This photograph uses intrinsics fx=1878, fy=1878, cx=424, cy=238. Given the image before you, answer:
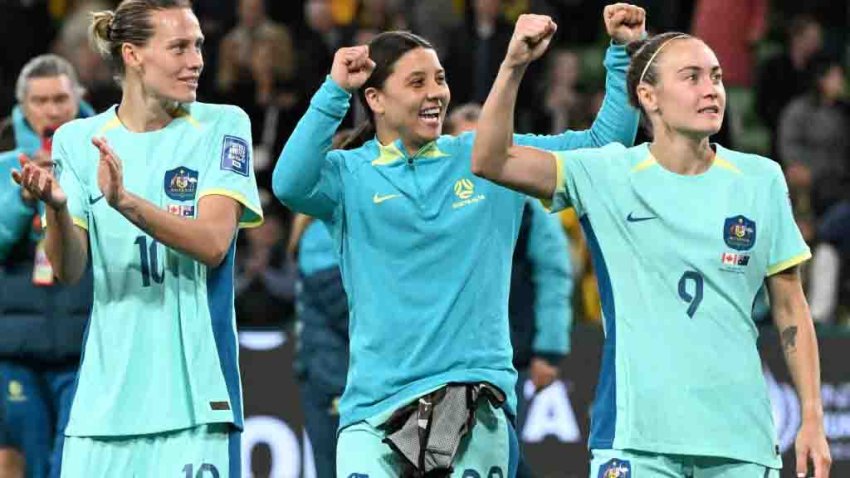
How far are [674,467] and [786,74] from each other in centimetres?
1110

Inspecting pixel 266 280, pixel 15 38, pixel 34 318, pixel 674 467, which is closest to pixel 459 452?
pixel 674 467


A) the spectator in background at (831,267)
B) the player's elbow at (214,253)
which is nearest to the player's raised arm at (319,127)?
the player's elbow at (214,253)

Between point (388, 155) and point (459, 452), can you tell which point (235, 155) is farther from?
point (459, 452)

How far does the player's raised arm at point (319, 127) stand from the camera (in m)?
6.24

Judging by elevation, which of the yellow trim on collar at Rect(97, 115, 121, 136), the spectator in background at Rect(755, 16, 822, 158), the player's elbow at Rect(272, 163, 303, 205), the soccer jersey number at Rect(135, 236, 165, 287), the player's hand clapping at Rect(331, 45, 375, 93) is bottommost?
the soccer jersey number at Rect(135, 236, 165, 287)

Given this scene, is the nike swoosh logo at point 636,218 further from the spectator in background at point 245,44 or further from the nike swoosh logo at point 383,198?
the spectator in background at point 245,44

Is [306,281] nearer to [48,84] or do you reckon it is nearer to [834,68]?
[48,84]

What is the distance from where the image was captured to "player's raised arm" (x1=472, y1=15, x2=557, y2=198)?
566 cm

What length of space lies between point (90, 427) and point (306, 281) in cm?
375

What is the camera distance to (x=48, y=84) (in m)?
8.70

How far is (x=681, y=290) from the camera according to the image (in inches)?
227

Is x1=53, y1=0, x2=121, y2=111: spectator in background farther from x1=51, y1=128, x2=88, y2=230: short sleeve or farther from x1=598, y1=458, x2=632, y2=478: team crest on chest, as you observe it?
x1=598, y1=458, x2=632, y2=478: team crest on chest

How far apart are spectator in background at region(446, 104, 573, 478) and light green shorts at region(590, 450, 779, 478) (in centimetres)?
344

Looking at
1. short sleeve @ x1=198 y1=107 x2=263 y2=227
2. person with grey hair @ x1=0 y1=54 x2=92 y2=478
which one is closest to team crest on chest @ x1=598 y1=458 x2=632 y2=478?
short sleeve @ x1=198 y1=107 x2=263 y2=227
